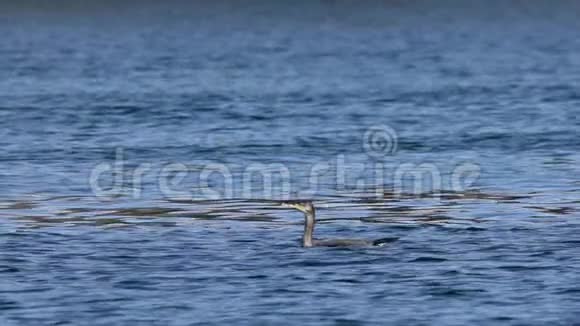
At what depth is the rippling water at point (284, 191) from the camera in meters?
17.8

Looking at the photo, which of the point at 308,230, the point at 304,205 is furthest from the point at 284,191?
the point at 308,230

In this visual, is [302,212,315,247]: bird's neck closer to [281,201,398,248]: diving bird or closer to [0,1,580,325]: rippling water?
[281,201,398,248]: diving bird

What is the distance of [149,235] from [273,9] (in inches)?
3536

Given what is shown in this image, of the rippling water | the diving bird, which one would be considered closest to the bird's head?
the diving bird

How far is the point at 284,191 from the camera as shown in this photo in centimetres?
2559

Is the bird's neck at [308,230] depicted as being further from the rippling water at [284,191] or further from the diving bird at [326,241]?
the rippling water at [284,191]

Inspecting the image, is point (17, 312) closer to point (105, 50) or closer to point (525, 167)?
point (525, 167)

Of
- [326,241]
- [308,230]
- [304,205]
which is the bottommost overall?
[326,241]

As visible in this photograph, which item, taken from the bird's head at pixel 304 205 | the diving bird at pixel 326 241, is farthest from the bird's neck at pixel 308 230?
the bird's head at pixel 304 205

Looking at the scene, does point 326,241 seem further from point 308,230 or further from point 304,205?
point 304,205

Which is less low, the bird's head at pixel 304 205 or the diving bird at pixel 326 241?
the bird's head at pixel 304 205

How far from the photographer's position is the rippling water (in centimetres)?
1783

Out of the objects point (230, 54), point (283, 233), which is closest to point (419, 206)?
point (283, 233)

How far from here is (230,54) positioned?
61.9 metres
